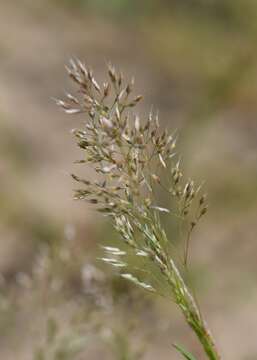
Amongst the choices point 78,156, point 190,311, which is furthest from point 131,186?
point 78,156

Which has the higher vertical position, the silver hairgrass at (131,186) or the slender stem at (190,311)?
the silver hairgrass at (131,186)

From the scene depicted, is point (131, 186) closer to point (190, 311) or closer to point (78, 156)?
point (190, 311)

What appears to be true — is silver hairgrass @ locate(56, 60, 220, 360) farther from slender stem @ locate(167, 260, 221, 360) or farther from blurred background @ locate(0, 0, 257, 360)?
blurred background @ locate(0, 0, 257, 360)

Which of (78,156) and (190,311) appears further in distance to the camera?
(78,156)

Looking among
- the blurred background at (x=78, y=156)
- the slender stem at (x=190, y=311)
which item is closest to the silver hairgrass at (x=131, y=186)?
the slender stem at (x=190, y=311)

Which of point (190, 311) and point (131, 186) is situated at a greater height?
point (131, 186)

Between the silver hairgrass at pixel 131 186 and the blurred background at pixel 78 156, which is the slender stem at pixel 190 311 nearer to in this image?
the silver hairgrass at pixel 131 186

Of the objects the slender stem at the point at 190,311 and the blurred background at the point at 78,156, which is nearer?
the slender stem at the point at 190,311

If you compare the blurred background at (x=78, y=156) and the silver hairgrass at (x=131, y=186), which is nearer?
the silver hairgrass at (x=131, y=186)

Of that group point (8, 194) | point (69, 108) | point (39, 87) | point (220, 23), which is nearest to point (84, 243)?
point (8, 194)

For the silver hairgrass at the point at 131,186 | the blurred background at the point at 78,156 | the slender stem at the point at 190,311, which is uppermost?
the blurred background at the point at 78,156
